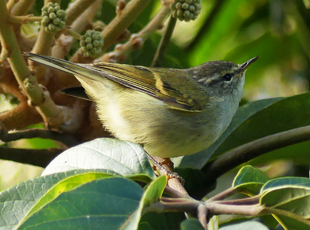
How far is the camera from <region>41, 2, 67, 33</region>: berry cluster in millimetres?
1554

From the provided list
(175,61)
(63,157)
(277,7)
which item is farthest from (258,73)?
(63,157)

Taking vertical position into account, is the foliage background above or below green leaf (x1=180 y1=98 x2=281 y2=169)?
above

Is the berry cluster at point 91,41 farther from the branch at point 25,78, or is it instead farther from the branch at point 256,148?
the branch at point 256,148

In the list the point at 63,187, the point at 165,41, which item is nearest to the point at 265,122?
the point at 165,41

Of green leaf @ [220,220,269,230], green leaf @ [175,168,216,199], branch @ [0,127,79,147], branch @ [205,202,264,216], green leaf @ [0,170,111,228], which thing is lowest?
green leaf @ [175,168,216,199]

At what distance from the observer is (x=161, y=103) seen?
234 cm

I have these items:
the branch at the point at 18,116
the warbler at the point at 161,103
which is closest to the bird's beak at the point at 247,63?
the warbler at the point at 161,103

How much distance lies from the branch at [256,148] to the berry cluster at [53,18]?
989mm

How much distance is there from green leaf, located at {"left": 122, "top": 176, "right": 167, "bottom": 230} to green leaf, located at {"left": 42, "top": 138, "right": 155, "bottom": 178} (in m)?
0.20

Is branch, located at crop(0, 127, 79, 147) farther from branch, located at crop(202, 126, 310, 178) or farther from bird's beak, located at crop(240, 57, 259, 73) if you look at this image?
bird's beak, located at crop(240, 57, 259, 73)

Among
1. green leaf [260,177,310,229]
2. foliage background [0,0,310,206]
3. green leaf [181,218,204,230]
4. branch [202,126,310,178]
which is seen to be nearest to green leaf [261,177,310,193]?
green leaf [260,177,310,229]

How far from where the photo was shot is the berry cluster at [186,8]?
1.84 meters

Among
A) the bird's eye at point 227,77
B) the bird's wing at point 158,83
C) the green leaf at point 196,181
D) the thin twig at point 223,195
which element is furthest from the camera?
the bird's eye at point 227,77

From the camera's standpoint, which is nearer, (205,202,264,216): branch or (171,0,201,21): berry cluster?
(205,202,264,216): branch
